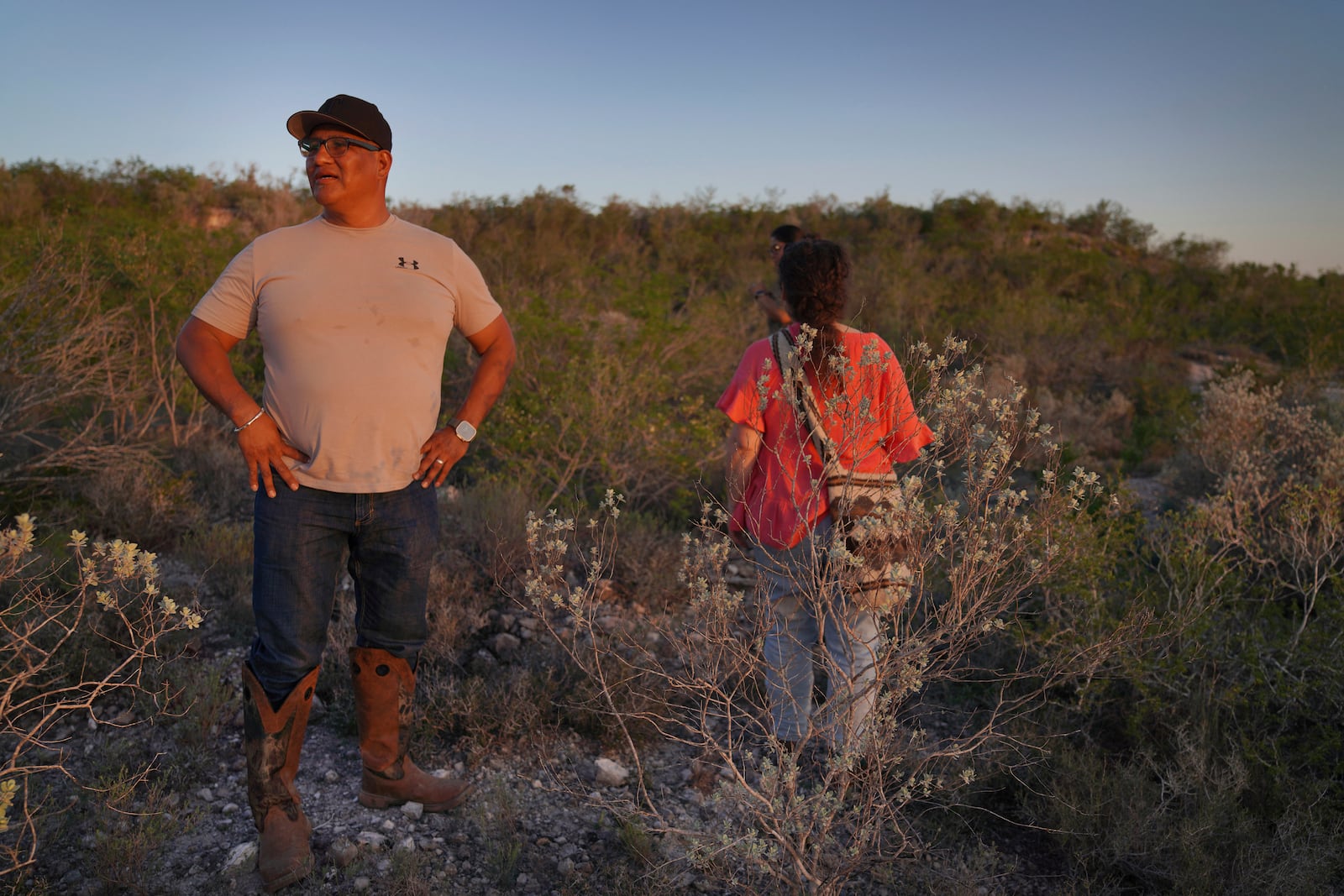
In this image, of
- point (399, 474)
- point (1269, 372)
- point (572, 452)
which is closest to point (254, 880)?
point (399, 474)

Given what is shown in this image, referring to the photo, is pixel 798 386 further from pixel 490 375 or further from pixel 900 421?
pixel 490 375

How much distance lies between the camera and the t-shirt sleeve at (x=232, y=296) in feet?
7.71

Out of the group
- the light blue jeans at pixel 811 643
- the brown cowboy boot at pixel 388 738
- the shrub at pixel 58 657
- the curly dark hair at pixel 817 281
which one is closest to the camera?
the light blue jeans at pixel 811 643

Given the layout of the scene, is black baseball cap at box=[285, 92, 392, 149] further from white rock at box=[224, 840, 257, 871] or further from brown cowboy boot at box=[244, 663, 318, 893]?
white rock at box=[224, 840, 257, 871]

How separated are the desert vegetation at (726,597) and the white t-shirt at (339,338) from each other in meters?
0.55

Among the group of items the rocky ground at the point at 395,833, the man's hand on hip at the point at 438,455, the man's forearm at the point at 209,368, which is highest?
the man's forearm at the point at 209,368

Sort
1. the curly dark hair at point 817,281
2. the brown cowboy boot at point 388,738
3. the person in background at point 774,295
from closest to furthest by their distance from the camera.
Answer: the brown cowboy boot at point 388,738, the curly dark hair at point 817,281, the person in background at point 774,295

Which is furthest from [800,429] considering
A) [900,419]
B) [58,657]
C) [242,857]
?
[58,657]

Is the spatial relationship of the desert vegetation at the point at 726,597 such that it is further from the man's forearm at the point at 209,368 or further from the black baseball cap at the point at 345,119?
the black baseball cap at the point at 345,119

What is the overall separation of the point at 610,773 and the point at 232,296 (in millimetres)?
2001

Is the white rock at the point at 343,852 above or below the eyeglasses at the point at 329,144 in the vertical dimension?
below

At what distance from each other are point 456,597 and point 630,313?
3.15 meters

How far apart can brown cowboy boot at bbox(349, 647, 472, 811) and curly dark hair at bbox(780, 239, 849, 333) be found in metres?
1.71

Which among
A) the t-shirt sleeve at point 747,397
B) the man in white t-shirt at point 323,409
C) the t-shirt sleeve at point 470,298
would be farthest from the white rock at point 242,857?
the t-shirt sleeve at point 747,397
